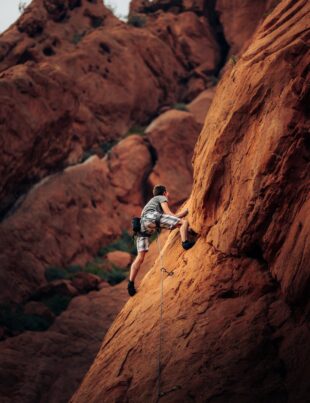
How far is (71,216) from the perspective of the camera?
22.7 metres

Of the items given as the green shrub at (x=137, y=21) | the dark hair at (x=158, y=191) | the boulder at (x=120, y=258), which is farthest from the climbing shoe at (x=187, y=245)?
the green shrub at (x=137, y=21)

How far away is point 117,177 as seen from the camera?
2577 cm

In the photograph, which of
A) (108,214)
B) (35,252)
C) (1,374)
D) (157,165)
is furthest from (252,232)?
(157,165)

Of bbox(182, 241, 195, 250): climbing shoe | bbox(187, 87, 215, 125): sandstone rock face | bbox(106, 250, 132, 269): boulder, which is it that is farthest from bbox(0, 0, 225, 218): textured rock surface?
bbox(182, 241, 195, 250): climbing shoe

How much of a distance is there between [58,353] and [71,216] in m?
7.34

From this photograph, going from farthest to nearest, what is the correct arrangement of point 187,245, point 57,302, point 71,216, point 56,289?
1. point 71,216
2. point 56,289
3. point 57,302
4. point 187,245

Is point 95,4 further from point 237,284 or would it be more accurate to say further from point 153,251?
point 237,284

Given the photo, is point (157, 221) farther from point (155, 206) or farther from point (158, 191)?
point (158, 191)

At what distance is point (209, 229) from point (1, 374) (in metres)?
7.21

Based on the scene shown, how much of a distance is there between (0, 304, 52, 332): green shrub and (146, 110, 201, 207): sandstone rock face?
9280mm

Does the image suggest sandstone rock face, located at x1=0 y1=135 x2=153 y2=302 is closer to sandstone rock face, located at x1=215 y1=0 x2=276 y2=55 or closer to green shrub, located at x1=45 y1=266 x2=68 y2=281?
green shrub, located at x1=45 y1=266 x2=68 y2=281

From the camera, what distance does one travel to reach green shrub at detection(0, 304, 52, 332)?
57.1ft

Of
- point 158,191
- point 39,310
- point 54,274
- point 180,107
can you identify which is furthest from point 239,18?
point 158,191

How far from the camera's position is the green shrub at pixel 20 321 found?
17391 millimetres
